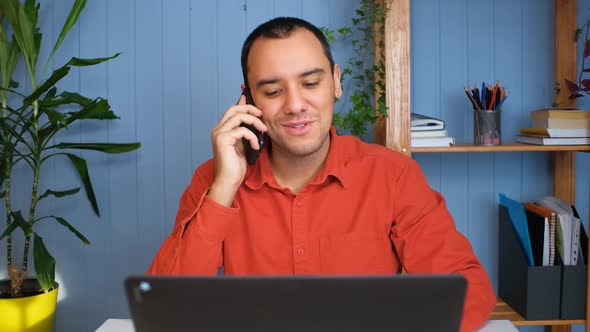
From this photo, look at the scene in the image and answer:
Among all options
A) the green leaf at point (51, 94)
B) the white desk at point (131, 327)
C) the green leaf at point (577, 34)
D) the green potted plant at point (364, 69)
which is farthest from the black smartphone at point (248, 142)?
the green leaf at point (577, 34)

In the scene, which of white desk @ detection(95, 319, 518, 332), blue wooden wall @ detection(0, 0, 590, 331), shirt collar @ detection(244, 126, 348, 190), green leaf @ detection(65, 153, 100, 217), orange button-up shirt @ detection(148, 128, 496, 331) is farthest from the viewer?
blue wooden wall @ detection(0, 0, 590, 331)

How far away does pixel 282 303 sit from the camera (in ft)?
1.98

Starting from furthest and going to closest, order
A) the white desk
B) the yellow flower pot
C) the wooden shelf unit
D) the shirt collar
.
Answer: the yellow flower pot → the wooden shelf unit → the shirt collar → the white desk

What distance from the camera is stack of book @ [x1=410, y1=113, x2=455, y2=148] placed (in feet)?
7.66

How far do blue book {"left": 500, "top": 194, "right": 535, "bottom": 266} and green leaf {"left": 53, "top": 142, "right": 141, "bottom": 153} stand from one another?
1.52 metres

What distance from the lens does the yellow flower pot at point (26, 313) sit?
2389mm

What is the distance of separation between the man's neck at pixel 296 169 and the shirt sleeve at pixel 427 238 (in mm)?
238

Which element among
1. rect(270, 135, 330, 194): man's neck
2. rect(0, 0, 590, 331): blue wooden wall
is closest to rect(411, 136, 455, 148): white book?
rect(0, 0, 590, 331): blue wooden wall

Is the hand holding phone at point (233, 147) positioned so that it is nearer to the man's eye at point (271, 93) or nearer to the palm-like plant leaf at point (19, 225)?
the man's eye at point (271, 93)

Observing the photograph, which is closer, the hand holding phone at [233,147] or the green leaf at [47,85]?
the hand holding phone at [233,147]

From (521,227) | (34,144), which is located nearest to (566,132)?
(521,227)

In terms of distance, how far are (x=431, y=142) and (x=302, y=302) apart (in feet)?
5.99

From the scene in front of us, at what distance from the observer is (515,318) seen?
236 cm

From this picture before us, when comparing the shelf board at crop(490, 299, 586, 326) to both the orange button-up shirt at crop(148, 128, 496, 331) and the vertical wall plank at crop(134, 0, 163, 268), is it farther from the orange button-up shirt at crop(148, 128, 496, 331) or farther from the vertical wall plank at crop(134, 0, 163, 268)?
the vertical wall plank at crop(134, 0, 163, 268)
